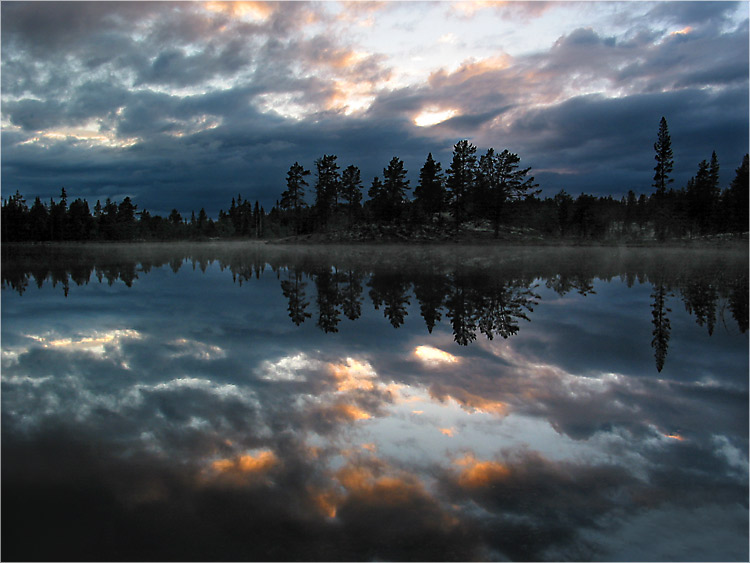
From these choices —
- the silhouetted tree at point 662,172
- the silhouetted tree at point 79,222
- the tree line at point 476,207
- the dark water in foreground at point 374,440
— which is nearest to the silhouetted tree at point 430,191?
the tree line at point 476,207

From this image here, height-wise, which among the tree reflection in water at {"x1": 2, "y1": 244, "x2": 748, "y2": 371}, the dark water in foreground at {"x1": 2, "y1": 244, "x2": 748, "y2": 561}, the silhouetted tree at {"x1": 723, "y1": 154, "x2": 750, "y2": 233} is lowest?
the dark water in foreground at {"x1": 2, "y1": 244, "x2": 748, "y2": 561}

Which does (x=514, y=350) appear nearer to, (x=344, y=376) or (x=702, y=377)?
(x=702, y=377)

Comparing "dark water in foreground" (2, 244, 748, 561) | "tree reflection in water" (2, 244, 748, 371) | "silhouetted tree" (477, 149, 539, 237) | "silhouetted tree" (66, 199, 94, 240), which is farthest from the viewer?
"silhouetted tree" (66, 199, 94, 240)

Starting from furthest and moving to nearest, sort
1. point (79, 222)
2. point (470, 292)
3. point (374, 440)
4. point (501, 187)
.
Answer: point (79, 222), point (501, 187), point (470, 292), point (374, 440)

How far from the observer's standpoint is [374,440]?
19.7 feet

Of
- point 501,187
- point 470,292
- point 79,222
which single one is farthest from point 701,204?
point 79,222

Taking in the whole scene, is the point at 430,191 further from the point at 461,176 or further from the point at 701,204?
the point at 701,204

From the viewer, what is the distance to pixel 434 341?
11.4m

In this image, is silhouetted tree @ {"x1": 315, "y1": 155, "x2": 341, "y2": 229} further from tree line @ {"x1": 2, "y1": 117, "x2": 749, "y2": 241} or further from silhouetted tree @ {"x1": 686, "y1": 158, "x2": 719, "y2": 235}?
silhouetted tree @ {"x1": 686, "y1": 158, "x2": 719, "y2": 235}

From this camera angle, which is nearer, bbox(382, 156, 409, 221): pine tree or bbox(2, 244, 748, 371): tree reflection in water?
bbox(2, 244, 748, 371): tree reflection in water

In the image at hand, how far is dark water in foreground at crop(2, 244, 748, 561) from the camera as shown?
4.20 m

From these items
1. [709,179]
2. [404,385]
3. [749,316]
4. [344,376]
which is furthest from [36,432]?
[709,179]

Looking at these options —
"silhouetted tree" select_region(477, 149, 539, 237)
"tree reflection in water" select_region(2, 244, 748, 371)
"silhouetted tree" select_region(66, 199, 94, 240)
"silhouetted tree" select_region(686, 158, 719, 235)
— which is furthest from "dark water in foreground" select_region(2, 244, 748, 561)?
"silhouetted tree" select_region(66, 199, 94, 240)

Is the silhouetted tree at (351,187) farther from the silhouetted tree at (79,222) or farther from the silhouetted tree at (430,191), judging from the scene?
the silhouetted tree at (79,222)
